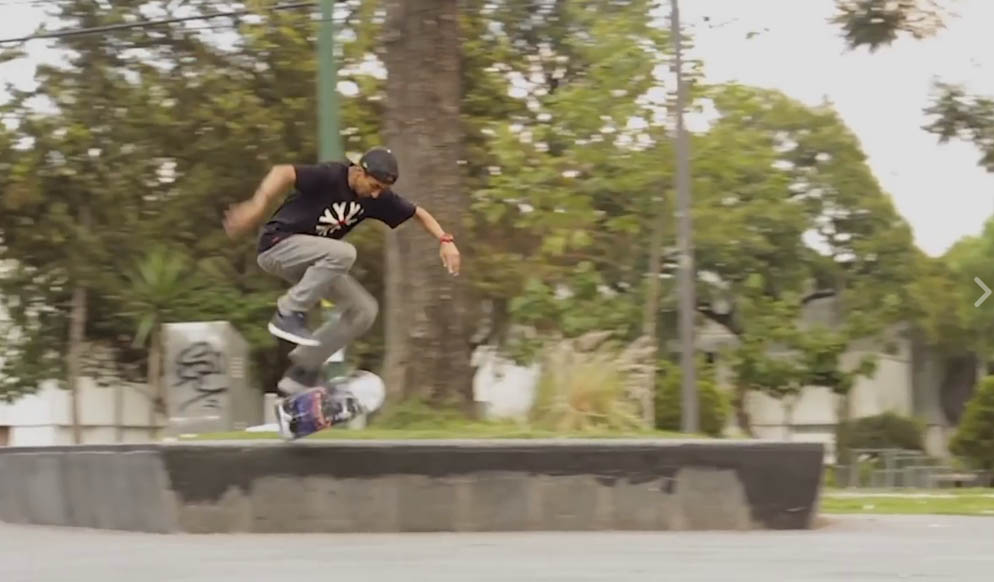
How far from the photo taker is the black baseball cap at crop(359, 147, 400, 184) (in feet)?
26.0

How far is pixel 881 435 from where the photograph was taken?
114ft

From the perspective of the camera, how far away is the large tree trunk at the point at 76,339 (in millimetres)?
32656

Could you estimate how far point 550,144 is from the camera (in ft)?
83.7

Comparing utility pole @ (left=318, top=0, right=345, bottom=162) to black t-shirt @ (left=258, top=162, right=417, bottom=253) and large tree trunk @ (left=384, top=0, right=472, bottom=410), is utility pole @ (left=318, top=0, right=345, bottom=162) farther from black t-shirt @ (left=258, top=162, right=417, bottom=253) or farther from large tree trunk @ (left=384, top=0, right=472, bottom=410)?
black t-shirt @ (left=258, top=162, right=417, bottom=253)

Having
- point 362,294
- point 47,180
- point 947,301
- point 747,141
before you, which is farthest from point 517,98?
point 362,294

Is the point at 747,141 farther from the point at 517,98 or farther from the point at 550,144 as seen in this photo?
the point at 517,98

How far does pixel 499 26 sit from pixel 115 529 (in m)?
22.6

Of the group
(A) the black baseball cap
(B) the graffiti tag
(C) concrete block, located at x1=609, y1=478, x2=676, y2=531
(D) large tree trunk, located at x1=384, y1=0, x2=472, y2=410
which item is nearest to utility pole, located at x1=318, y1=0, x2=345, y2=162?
(D) large tree trunk, located at x1=384, y1=0, x2=472, y2=410

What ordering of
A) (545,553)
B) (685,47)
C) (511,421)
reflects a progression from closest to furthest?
(545,553), (511,421), (685,47)

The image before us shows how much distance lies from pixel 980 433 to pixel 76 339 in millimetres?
19146

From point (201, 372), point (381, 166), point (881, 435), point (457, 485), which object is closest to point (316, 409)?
point (457, 485)

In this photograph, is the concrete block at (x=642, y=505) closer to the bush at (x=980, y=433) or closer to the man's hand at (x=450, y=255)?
the man's hand at (x=450, y=255)

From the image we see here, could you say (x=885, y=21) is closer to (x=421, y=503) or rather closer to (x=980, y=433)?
(x=421, y=503)

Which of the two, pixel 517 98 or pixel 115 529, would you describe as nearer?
pixel 115 529
